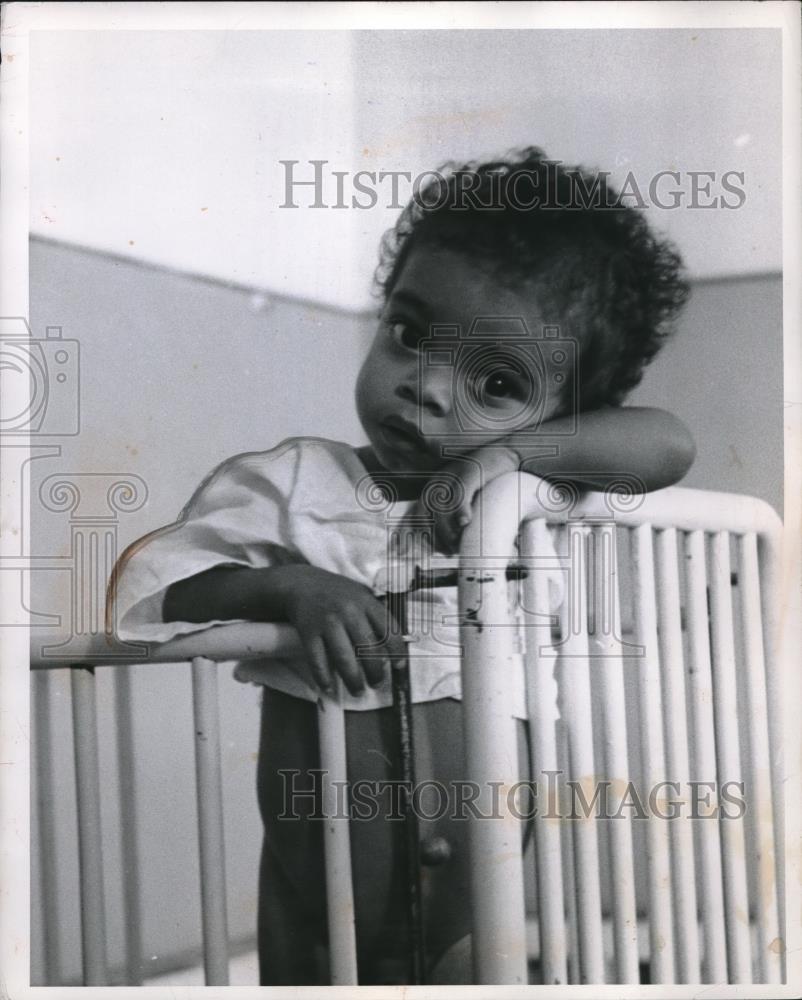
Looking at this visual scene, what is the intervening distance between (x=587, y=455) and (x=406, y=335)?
0.46 ft

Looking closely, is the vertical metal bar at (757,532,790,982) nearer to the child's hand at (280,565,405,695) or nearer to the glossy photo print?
the glossy photo print

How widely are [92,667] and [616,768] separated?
0.34 m

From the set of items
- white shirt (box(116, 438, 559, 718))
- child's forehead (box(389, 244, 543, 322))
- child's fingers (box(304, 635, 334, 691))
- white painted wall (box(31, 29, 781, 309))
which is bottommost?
child's fingers (box(304, 635, 334, 691))

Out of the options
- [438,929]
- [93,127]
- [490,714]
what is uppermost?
[93,127]

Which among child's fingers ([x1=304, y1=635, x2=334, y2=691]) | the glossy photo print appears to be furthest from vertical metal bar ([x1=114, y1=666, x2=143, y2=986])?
child's fingers ([x1=304, y1=635, x2=334, y2=691])

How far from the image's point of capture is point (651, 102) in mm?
615

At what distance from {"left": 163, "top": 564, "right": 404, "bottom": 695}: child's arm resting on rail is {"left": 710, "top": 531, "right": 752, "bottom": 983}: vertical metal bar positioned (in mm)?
207

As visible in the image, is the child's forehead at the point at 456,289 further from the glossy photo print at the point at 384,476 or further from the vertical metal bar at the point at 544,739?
the vertical metal bar at the point at 544,739

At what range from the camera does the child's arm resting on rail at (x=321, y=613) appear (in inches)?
23.5

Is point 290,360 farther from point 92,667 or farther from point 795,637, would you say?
point 795,637

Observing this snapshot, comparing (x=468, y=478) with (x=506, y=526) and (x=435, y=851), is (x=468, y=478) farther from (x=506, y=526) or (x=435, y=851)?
(x=435, y=851)

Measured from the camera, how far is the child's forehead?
1.97 feet

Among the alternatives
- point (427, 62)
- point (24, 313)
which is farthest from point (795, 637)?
point (24, 313)

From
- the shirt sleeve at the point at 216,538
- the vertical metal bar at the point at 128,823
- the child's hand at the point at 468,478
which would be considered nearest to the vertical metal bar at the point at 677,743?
the child's hand at the point at 468,478
